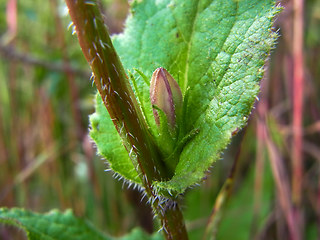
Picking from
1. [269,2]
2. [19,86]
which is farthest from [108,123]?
[19,86]

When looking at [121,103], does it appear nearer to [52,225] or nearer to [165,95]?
[165,95]

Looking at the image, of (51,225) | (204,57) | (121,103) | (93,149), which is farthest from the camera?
(93,149)

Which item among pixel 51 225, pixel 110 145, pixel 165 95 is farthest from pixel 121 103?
pixel 51 225

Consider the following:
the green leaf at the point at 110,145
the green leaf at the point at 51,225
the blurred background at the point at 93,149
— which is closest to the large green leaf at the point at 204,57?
the green leaf at the point at 110,145

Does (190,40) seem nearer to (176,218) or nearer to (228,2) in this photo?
(228,2)

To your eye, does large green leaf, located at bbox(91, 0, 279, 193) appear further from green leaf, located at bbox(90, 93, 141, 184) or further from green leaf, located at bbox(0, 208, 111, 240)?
green leaf, located at bbox(0, 208, 111, 240)

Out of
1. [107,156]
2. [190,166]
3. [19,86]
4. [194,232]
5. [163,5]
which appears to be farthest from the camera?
[19,86]
